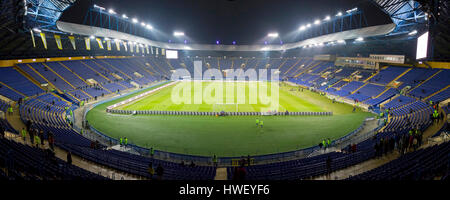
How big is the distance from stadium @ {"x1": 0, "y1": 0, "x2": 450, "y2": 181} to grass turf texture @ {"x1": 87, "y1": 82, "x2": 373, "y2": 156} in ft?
0.65

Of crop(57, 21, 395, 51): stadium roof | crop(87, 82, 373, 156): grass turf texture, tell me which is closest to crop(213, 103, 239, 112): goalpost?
crop(87, 82, 373, 156): grass turf texture

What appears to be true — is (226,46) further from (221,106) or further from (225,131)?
(225,131)

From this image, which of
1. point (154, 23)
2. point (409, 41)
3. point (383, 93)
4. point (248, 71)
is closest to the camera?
point (383, 93)

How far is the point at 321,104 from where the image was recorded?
4294 cm

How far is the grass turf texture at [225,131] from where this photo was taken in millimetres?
22406

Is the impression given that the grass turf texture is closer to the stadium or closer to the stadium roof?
the stadium

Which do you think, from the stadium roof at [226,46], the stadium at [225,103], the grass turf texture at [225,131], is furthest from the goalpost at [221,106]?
the stadium roof at [226,46]

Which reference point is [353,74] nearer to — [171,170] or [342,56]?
[342,56]

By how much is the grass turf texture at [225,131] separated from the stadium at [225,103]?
20 centimetres

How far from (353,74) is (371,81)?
8172 millimetres

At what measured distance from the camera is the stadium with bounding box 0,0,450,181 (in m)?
14.3

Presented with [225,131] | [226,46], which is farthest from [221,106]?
[226,46]

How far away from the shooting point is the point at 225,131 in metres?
27.1
